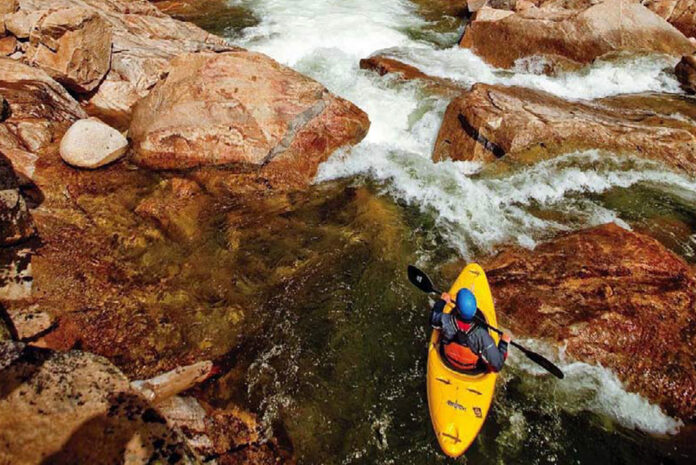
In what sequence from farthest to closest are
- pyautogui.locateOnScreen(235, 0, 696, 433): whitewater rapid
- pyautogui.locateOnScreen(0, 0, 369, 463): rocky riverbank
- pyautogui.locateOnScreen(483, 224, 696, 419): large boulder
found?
pyautogui.locateOnScreen(235, 0, 696, 433): whitewater rapid, pyautogui.locateOnScreen(483, 224, 696, 419): large boulder, pyautogui.locateOnScreen(0, 0, 369, 463): rocky riverbank

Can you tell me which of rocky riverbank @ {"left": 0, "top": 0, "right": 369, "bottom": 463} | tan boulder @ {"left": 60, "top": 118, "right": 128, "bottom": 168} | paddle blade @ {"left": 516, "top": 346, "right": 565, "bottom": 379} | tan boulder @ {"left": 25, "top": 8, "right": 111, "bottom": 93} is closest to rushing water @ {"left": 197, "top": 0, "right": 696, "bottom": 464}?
paddle blade @ {"left": 516, "top": 346, "right": 565, "bottom": 379}

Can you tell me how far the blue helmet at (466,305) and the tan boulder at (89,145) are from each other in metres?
5.55

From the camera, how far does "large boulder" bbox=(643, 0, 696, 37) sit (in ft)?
38.2

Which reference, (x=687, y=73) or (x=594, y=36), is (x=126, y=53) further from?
(x=687, y=73)

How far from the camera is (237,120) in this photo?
6586 millimetres

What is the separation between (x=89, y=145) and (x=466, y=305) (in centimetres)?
574

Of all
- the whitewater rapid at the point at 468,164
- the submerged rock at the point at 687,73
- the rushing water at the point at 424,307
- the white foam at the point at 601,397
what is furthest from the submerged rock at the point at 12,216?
the submerged rock at the point at 687,73

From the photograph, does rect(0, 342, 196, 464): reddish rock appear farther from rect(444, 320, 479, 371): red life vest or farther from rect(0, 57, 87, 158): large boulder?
rect(0, 57, 87, 158): large boulder

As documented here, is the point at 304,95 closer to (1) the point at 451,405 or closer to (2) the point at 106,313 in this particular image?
(2) the point at 106,313

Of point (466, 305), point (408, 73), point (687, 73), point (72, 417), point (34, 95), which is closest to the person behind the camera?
point (72, 417)

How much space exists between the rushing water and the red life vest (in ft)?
1.61

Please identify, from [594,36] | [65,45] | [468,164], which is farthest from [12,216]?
[594,36]

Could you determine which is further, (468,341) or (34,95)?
(34,95)

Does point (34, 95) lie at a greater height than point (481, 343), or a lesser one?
greater
